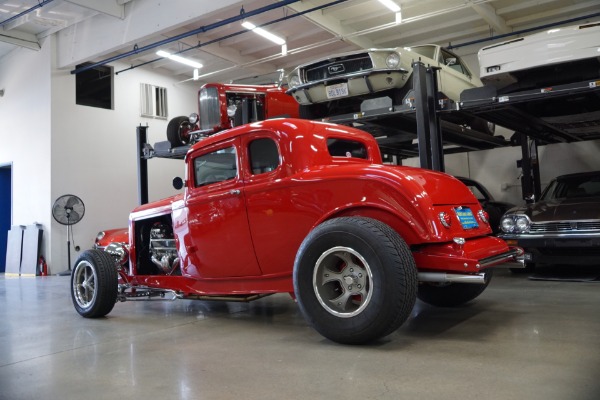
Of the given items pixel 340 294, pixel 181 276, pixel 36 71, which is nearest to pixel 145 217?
pixel 181 276

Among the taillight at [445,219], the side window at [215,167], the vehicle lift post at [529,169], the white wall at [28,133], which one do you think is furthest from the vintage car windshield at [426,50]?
the white wall at [28,133]

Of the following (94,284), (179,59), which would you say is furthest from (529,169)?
(179,59)

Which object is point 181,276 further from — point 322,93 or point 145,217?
point 322,93

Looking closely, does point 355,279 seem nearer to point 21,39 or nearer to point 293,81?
point 293,81

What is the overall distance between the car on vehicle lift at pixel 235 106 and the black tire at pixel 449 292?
356cm

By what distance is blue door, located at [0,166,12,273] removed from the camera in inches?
514

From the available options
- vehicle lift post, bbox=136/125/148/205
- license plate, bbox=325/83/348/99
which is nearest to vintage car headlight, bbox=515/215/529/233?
license plate, bbox=325/83/348/99

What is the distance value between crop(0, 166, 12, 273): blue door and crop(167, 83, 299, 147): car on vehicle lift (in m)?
8.50

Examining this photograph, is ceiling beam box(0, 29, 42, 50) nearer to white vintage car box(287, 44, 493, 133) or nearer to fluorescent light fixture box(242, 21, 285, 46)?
fluorescent light fixture box(242, 21, 285, 46)

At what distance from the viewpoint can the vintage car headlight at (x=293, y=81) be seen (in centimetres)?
639

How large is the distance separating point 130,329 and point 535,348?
10.1 feet

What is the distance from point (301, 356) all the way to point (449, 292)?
1838 mm

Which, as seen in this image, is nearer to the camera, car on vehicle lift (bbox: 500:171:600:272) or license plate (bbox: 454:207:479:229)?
license plate (bbox: 454:207:479:229)

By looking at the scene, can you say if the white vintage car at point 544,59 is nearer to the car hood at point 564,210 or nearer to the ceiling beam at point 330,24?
the car hood at point 564,210
